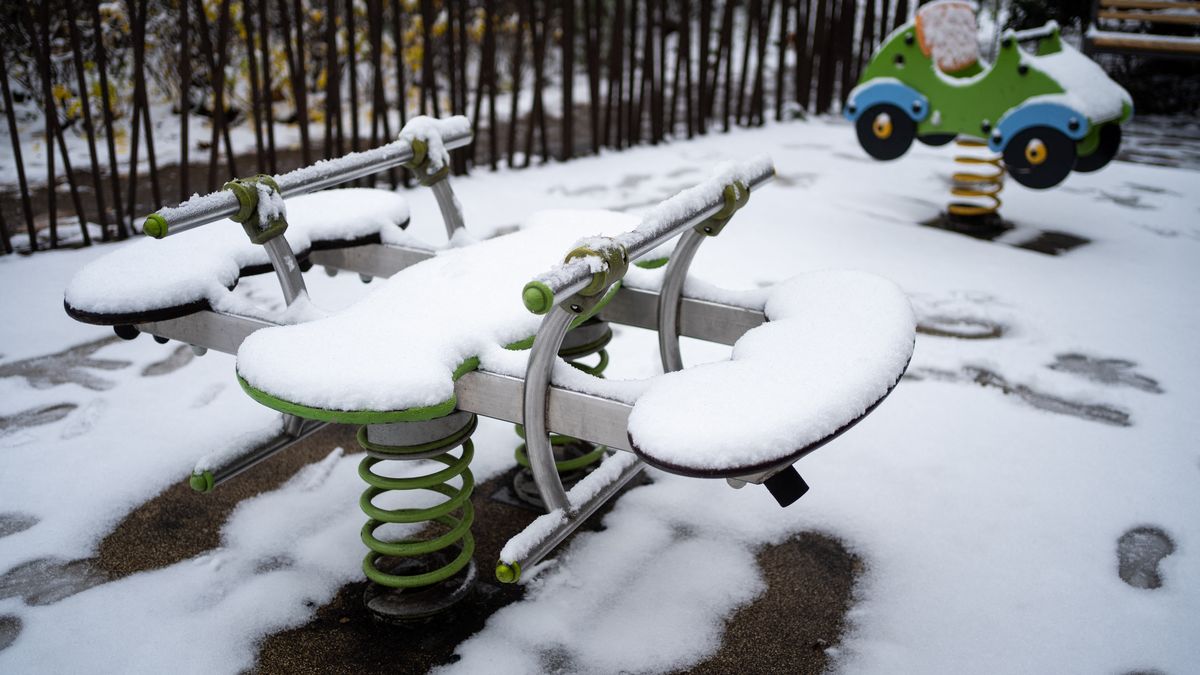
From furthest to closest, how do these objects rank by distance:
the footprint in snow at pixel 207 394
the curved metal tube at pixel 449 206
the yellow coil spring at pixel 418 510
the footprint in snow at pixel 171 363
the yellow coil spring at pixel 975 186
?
the yellow coil spring at pixel 975 186 → the footprint in snow at pixel 171 363 → the footprint in snow at pixel 207 394 → the curved metal tube at pixel 449 206 → the yellow coil spring at pixel 418 510

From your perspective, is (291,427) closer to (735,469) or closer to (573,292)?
(573,292)

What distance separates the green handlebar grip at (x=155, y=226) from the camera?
1.79 meters

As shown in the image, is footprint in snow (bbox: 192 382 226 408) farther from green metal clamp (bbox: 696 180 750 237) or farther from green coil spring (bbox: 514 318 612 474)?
green metal clamp (bbox: 696 180 750 237)

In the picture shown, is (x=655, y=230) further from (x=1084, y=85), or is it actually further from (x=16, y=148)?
(x=16, y=148)

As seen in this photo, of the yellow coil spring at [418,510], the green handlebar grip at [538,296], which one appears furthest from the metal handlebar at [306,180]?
the green handlebar grip at [538,296]

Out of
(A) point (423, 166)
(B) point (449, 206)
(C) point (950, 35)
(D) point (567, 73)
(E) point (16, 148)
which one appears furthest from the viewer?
(D) point (567, 73)

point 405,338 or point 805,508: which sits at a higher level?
point 405,338

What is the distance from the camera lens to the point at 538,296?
149 cm

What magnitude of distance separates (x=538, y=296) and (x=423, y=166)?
4.40 feet

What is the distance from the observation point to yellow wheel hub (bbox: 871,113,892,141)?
192 inches

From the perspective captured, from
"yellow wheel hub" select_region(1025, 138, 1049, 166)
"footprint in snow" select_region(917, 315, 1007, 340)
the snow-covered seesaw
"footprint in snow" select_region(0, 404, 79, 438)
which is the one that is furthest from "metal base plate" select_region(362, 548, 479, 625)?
"yellow wheel hub" select_region(1025, 138, 1049, 166)

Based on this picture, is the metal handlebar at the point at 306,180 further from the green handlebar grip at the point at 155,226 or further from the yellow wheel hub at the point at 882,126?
the yellow wheel hub at the point at 882,126

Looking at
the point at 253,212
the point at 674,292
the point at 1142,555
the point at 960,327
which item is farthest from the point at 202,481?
the point at 960,327

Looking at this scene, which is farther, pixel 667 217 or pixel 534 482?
pixel 534 482
